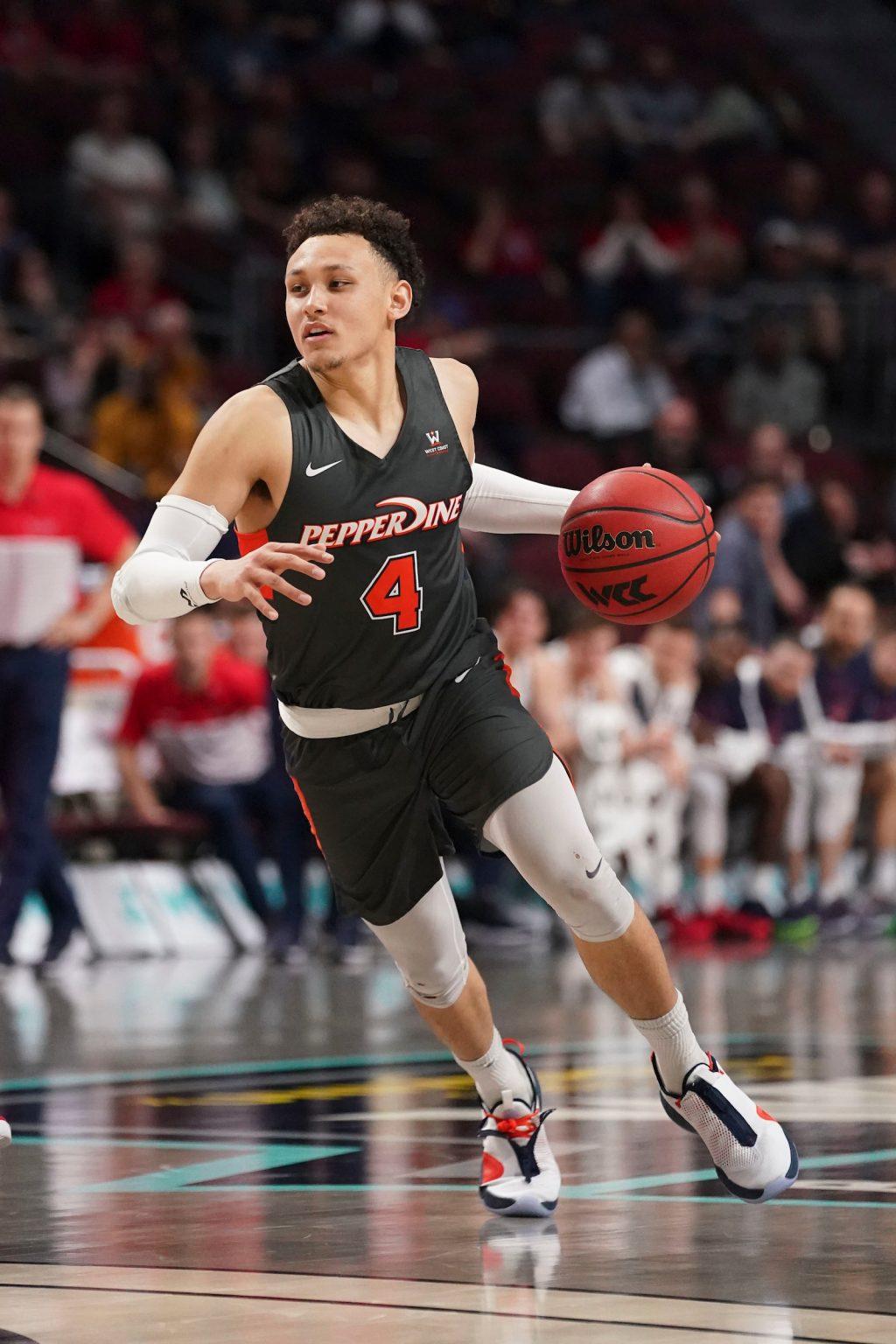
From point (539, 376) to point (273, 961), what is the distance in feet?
21.1

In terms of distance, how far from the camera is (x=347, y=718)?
13.5ft

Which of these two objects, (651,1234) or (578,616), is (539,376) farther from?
(651,1234)

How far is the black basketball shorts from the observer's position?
410 cm

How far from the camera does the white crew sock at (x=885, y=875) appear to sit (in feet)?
41.0

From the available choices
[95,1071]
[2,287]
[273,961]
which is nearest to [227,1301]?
[95,1071]

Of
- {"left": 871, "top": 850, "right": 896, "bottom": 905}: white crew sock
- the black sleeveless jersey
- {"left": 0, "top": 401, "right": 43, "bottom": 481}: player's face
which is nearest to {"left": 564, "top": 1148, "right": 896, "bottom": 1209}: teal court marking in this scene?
the black sleeveless jersey

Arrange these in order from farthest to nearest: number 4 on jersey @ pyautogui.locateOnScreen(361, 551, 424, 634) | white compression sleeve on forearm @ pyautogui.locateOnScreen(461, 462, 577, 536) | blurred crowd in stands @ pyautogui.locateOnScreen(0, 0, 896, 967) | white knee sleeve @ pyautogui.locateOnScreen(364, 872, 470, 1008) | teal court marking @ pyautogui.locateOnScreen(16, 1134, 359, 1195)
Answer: blurred crowd in stands @ pyautogui.locateOnScreen(0, 0, 896, 967)
white compression sleeve on forearm @ pyautogui.locateOnScreen(461, 462, 577, 536)
teal court marking @ pyautogui.locateOnScreen(16, 1134, 359, 1195)
white knee sleeve @ pyautogui.locateOnScreen(364, 872, 470, 1008)
number 4 on jersey @ pyautogui.locateOnScreen(361, 551, 424, 634)

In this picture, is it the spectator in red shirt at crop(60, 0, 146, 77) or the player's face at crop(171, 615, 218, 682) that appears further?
the spectator in red shirt at crop(60, 0, 146, 77)

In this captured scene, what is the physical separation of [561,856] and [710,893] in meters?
7.70

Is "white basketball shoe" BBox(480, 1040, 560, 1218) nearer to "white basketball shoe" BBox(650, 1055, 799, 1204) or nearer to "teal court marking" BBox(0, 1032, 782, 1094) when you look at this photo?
"white basketball shoe" BBox(650, 1055, 799, 1204)

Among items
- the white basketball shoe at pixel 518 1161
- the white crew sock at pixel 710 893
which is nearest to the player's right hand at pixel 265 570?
the white basketball shoe at pixel 518 1161

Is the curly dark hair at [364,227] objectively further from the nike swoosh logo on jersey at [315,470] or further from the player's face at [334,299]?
the nike swoosh logo on jersey at [315,470]

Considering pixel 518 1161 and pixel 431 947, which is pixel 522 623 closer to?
pixel 431 947

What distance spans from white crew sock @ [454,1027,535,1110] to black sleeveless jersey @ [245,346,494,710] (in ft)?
2.47
